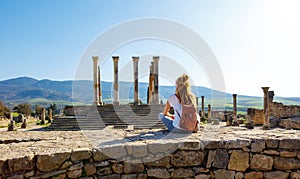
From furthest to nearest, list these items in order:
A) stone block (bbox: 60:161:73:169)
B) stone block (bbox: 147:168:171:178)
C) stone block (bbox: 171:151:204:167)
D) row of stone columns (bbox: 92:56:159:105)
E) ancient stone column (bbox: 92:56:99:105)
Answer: row of stone columns (bbox: 92:56:159:105), ancient stone column (bbox: 92:56:99:105), stone block (bbox: 171:151:204:167), stone block (bbox: 147:168:171:178), stone block (bbox: 60:161:73:169)

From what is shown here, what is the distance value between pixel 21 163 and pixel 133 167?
1.61 meters

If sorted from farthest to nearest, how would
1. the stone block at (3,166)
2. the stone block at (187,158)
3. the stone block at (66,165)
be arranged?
the stone block at (187,158) → the stone block at (66,165) → the stone block at (3,166)

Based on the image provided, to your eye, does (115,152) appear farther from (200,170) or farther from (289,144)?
(289,144)

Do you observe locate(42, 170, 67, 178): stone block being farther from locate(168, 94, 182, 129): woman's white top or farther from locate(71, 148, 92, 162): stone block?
locate(168, 94, 182, 129): woman's white top

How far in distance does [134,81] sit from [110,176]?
2236 centimetres

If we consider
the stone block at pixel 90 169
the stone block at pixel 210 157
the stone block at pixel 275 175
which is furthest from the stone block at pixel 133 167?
the stone block at pixel 275 175

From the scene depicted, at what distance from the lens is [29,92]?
18150 centimetres

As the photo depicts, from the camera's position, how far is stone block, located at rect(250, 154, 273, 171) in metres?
4.70

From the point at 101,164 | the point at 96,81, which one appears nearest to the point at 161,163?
the point at 101,164

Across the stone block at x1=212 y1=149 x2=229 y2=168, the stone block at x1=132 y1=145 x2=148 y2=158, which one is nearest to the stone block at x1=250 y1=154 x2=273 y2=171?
the stone block at x1=212 y1=149 x2=229 y2=168

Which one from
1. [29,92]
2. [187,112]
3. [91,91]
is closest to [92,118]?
[91,91]

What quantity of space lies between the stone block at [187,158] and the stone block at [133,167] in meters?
0.52

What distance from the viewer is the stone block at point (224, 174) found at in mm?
4652

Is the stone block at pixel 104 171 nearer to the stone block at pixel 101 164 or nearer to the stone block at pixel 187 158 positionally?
the stone block at pixel 101 164
